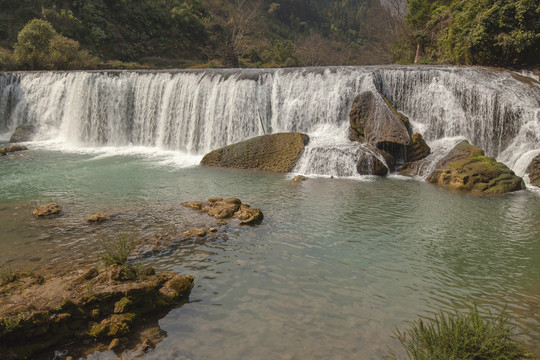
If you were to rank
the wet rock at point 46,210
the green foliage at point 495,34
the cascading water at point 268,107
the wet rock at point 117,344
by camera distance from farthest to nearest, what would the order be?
the green foliage at point 495,34 → the cascading water at point 268,107 → the wet rock at point 46,210 → the wet rock at point 117,344

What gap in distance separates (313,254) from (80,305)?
376 centimetres

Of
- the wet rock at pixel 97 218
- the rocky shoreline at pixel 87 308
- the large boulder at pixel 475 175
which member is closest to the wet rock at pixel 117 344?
the rocky shoreline at pixel 87 308

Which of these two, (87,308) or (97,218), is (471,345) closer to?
(87,308)

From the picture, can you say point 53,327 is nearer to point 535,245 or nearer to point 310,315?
point 310,315

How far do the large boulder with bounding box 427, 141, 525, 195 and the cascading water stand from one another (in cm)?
164

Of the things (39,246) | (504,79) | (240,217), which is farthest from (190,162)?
(504,79)

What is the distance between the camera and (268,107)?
1678cm

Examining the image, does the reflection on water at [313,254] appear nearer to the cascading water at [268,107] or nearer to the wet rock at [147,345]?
the wet rock at [147,345]

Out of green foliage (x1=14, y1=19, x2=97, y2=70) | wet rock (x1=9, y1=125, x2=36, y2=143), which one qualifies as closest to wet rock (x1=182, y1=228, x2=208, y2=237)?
wet rock (x1=9, y1=125, x2=36, y2=143)

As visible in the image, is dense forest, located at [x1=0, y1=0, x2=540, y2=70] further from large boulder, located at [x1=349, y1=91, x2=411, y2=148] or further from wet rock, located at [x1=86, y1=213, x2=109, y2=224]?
wet rock, located at [x1=86, y1=213, x2=109, y2=224]

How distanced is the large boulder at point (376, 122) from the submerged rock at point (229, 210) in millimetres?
7259

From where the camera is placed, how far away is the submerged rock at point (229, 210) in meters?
7.96

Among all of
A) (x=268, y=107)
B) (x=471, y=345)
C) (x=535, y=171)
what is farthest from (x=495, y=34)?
(x=471, y=345)

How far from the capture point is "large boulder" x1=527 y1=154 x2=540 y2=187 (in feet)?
37.1
